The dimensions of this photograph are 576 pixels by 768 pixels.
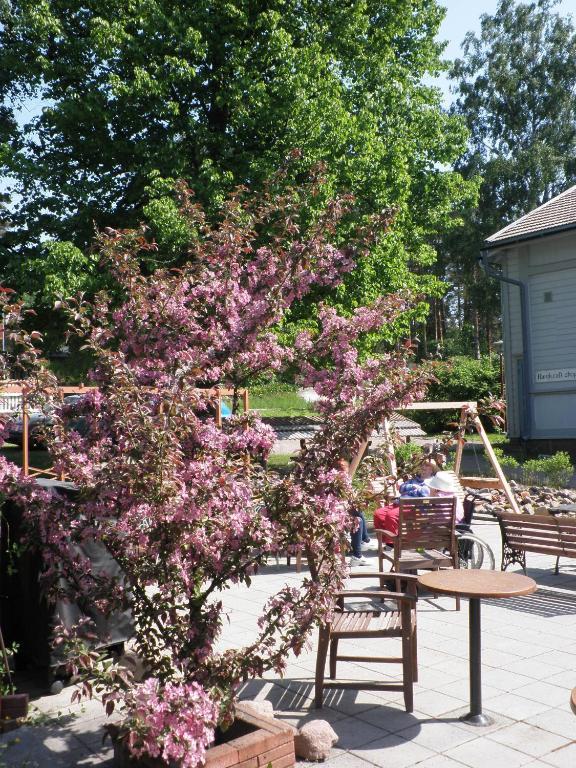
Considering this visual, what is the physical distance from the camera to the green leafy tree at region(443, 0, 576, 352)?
116 feet

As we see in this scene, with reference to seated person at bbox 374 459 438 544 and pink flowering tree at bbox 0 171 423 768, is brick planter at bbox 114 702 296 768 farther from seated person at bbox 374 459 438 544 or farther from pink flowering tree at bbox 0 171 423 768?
seated person at bbox 374 459 438 544

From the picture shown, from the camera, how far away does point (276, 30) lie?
681 inches

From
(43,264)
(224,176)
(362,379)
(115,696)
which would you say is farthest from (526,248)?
(115,696)

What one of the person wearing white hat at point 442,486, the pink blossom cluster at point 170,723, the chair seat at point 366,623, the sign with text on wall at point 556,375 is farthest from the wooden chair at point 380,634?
the sign with text on wall at point 556,375

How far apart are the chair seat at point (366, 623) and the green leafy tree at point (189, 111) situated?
37.3ft

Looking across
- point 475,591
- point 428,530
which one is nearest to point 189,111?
point 428,530

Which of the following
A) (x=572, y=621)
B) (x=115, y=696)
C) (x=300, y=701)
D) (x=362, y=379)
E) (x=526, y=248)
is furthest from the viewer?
(x=526, y=248)

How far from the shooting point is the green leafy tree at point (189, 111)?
16.9 metres

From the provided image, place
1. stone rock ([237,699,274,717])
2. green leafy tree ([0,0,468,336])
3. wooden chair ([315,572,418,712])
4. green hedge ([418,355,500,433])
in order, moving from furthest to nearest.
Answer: green hedge ([418,355,500,433]) → green leafy tree ([0,0,468,336]) → wooden chair ([315,572,418,712]) → stone rock ([237,699,274,717])

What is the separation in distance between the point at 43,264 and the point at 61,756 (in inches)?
503

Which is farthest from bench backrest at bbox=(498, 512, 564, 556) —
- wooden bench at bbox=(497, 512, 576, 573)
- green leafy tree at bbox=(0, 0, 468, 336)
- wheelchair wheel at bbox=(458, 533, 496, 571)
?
green leafy tree at bbox=(0, 0, 468, 336)

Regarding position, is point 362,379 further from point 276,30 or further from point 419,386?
point 276,30

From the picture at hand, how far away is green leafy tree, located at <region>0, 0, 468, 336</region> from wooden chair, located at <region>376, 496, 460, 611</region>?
31.0 feet

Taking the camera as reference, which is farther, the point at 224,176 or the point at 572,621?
the point at 224,176
